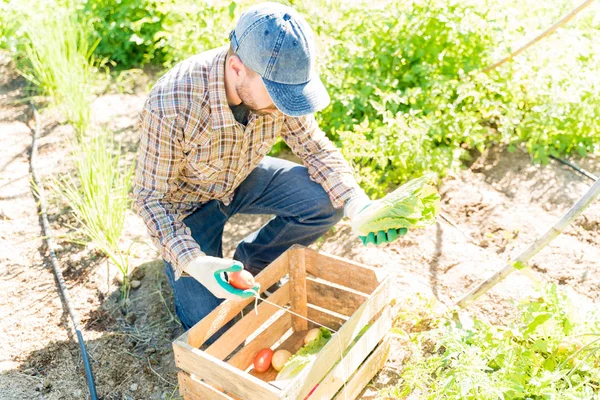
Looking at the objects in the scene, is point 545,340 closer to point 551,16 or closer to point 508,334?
point 508,334

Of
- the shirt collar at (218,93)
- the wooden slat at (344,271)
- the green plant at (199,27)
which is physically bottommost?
the wooden slat at (344,271)

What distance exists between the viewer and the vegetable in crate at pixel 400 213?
222 cm

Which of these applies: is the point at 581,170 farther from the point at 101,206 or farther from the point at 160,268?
the point at 101,206

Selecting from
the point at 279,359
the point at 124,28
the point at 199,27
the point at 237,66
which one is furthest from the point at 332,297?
the point at 124,28

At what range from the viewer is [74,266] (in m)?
3.25

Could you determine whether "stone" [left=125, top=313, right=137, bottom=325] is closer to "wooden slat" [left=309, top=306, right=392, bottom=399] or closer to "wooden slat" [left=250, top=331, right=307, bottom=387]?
"wooden slat" [left=250, top=331, right=307, bottom=387]

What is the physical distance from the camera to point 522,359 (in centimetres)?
232

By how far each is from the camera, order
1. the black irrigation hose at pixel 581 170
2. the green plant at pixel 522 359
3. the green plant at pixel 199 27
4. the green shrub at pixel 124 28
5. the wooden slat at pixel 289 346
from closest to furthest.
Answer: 1. the green plant at pixel 522 359
2. the wooden slat at pixel 289 346
3. the black irrigation hose at pixel 581 170
4. the green plant at pixel 199 27
5. the green shrub at pixel 124 28

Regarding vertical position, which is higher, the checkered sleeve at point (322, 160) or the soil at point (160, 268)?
the checkered sleeve at point (322, 160)

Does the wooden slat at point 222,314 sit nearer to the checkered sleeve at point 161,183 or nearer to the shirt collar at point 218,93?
the checkered sleeve at point 161,183

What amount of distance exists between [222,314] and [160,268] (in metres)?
1.01

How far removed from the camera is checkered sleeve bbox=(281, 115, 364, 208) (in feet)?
8.94

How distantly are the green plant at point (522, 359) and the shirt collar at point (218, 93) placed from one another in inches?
49.2

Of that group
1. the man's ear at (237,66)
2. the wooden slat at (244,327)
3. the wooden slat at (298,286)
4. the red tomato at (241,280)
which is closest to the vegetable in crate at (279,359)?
the wooden slat at (244,327)
